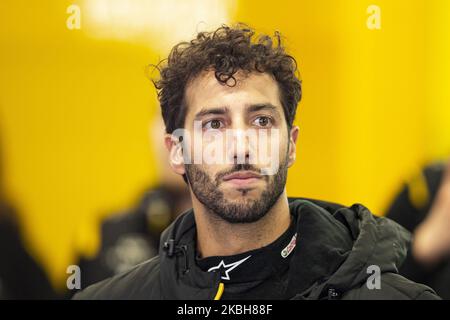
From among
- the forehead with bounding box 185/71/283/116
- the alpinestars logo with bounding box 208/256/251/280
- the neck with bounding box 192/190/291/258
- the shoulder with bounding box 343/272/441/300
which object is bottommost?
the shoulder with bounding box 343/272/441/300

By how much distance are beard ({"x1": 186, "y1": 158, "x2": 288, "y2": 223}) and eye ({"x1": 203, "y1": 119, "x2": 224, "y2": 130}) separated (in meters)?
0.16

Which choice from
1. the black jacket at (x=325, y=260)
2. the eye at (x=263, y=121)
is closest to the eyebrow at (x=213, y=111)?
the eye at (x=263, y=121)

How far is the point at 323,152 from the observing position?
2846 millimetres

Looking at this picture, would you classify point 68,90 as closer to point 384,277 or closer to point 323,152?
point 323,152

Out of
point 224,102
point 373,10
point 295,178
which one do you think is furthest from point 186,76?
point 373,10

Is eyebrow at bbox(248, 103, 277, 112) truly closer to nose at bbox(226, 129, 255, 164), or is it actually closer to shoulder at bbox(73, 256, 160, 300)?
nose at bbox(226, 129, 255, 164)

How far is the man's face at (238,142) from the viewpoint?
2.40 meters

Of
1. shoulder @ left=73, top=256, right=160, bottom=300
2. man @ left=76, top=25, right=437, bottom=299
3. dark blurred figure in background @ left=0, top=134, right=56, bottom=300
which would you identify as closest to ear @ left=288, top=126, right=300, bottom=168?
man @ left=76, top=25, right=437, bottom=299

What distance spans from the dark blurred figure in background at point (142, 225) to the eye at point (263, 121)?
1.70ft

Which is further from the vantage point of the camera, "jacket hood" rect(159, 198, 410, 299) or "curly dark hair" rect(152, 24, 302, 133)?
"curly dark hair" rect(152, 24, 302, 133)

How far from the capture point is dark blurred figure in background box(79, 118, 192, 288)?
2.83 meters

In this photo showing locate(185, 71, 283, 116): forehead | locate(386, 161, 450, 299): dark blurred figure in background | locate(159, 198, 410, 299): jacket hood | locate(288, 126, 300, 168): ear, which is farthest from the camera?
locate(386, 161, 450, 299): dark blurred figure in background

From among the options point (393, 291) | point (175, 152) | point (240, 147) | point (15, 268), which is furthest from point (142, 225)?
point (393, 291)
